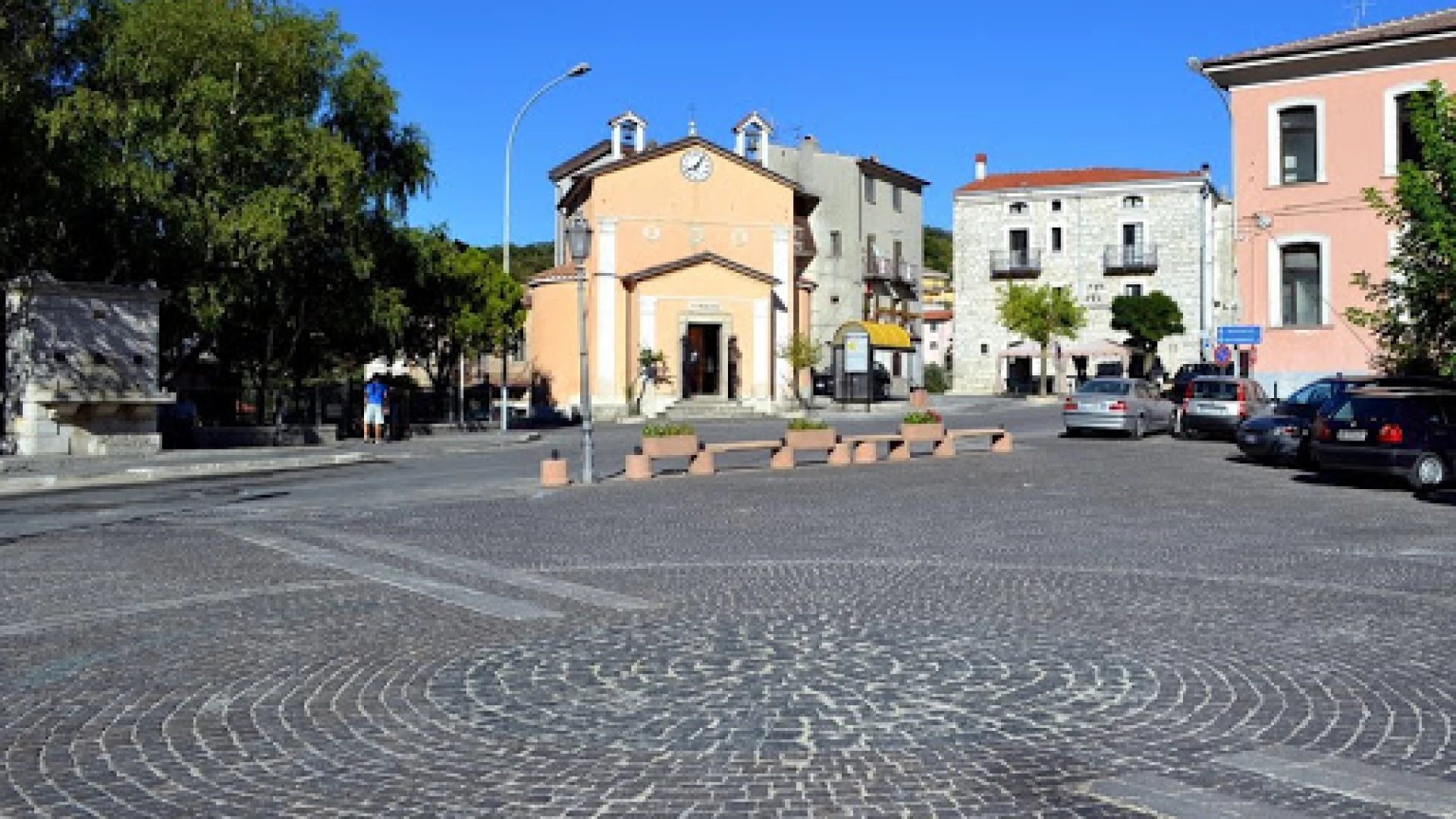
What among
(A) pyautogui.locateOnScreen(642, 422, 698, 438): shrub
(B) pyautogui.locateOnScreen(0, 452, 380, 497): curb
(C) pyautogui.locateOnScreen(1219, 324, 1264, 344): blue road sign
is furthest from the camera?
(C) pyautogui.locateOnScreen(1219, 324, 1264, 344): blue road sign

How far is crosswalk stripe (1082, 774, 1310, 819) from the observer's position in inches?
165

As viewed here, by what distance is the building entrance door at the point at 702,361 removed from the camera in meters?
45.1

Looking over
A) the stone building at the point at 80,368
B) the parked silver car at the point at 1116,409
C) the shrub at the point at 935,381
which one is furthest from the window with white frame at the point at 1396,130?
the shrub at the point at 935,381

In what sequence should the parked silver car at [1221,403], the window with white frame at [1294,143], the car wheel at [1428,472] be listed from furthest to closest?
the window with white frame at [1294,143]
the parked silver car at [1221,403]
the car wheel at [1428,472]

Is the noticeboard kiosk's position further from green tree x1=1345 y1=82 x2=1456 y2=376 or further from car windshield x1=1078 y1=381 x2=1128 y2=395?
green tree x1=1345 y1=82 x2=1456 y2=376

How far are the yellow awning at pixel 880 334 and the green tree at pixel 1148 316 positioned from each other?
1181 centimetres

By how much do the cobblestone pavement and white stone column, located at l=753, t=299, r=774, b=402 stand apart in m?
33.2

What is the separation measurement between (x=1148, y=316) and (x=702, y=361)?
89.3ft

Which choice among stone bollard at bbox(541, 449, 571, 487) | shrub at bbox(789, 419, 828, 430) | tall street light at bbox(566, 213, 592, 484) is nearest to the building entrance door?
shrub at bbox(789, 419, 828, 430)

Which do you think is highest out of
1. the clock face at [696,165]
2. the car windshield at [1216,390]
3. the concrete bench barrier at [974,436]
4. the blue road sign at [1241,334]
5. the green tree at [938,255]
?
the green tree at [938,255]

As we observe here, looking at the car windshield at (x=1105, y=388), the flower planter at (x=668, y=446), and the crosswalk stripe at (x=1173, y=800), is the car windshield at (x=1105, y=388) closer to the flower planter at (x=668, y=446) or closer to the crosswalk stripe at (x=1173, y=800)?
the flower planter at (x=668, y=446)

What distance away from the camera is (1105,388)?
30.0m

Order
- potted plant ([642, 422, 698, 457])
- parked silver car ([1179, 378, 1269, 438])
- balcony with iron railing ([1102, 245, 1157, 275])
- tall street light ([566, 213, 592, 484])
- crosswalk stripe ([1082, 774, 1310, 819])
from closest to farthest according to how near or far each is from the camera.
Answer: crosswalk stripe ([1082, 774, 1310, 819]) < tall street light ([566, 213, 592, 484]) < potted plant ([642, 422, 698, 457]) < parked silver car ([1179, 378, 1269, 438]) < balcony with iron railing ([1102, 245, 1157, 275])

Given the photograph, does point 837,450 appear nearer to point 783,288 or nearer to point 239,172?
point 239,172
